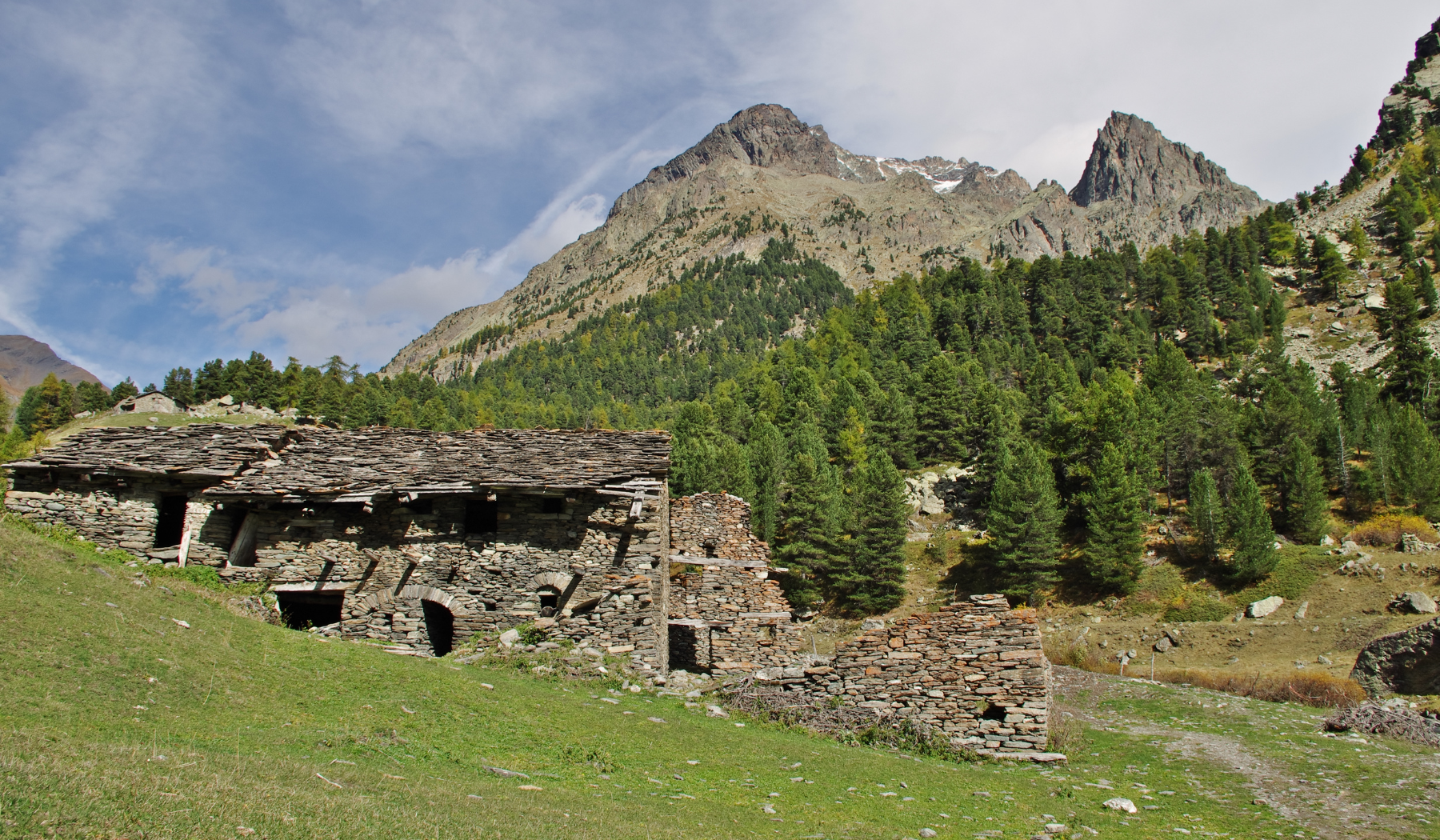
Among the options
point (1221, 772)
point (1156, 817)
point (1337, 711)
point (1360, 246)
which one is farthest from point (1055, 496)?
point (1360, 246)

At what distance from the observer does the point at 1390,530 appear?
47.4 m

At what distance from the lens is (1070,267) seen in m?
123

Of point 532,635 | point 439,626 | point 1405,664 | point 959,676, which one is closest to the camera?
point 959,676

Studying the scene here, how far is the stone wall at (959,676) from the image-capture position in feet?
41.4

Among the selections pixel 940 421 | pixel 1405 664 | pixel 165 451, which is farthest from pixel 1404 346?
pixel 165 451

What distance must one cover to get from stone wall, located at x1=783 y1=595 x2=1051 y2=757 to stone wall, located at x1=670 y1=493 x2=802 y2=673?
5.53 m

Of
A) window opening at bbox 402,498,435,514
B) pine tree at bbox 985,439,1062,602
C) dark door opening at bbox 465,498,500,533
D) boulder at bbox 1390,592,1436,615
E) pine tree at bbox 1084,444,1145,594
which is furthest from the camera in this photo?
pine tree at bbox 985,439,1062,602

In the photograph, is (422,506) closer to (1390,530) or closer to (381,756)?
(381,756)

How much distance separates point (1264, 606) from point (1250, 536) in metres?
5.00

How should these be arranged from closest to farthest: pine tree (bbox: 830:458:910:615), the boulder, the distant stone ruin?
1. the distant stone ruin
2. the boulder
3. pine tree (bbox: 830:458:910:615)

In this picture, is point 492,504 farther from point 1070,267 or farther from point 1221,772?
point 1070,267

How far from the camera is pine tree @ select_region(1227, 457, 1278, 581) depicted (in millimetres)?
43188

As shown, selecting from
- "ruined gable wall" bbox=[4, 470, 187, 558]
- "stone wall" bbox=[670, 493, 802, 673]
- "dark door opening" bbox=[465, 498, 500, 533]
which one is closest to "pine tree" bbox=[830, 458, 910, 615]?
"stone wall" bbox=[670, 493, 802, 673]

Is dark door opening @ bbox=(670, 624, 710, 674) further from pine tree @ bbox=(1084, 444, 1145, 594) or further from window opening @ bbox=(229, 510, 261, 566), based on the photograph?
pine tree @ bbox=(1084, 444, 1145, 594)
